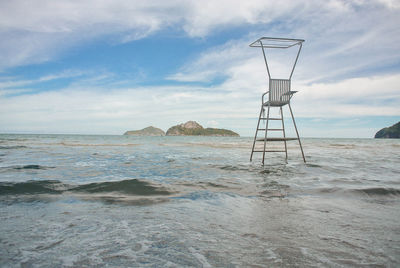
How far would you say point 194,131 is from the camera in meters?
127

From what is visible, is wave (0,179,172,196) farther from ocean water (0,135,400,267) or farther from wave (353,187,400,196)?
wave (353,187,400,196)

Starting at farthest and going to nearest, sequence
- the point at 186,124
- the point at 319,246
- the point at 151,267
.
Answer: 1. the point at 186,124
2. the point at 319,246
3. the point at 151,267

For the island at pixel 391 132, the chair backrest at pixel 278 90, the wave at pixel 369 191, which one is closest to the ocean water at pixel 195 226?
the wave at pixel 369 191

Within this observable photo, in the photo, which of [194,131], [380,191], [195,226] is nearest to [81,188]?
[195,226]

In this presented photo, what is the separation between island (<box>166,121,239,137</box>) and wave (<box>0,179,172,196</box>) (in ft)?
378

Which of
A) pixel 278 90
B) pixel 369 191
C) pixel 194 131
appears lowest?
pixel 369 191

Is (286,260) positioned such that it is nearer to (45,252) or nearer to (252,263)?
(252,263)

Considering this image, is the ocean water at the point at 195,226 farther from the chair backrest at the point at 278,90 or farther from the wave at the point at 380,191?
the chair backrest at the point at 278,90

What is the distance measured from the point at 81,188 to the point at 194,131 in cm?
12298

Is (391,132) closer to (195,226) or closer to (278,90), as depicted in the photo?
(278,90)

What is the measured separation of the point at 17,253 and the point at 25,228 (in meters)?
0.61

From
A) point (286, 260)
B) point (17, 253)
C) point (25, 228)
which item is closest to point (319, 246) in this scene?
point (286, 260)

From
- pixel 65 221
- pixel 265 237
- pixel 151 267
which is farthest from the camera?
pixel 65 221

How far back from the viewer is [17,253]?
1774 mm
